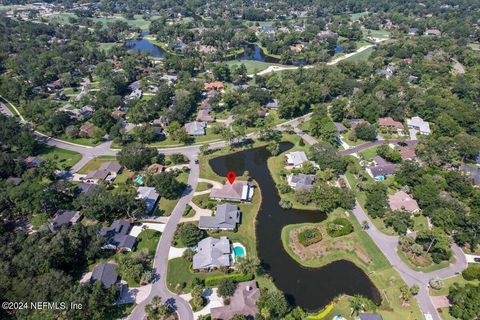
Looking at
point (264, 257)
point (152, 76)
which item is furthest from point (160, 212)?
point (152, 76)

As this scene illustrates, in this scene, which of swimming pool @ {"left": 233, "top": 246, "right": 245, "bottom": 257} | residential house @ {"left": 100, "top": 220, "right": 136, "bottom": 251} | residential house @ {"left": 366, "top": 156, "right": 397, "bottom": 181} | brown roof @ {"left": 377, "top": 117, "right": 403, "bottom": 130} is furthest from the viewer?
brown roof @ {"left": 377, "top": 117, "right": 403, "bottom": 130}

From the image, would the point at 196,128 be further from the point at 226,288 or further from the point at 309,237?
the point at 226,288

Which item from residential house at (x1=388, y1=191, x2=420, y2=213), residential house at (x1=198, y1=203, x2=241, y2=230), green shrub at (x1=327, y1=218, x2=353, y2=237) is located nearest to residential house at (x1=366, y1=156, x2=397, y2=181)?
residential house at (x1=388, y1=191, x2=420, y2=213)

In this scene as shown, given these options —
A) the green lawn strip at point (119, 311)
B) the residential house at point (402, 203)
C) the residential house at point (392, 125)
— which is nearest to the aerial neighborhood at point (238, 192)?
the green lawn strip at point (119, 311)

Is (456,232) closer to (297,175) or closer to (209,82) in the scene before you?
(297,175)

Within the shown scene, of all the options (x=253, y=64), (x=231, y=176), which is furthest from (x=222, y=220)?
(x=253, y=64)

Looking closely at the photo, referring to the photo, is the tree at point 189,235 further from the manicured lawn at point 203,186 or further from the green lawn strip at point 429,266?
the green lawn strip at point 429,266

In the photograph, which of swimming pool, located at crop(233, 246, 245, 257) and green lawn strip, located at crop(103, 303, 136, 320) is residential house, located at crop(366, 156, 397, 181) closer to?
swimming pool, located at crop(233, 246, 245, 257)
